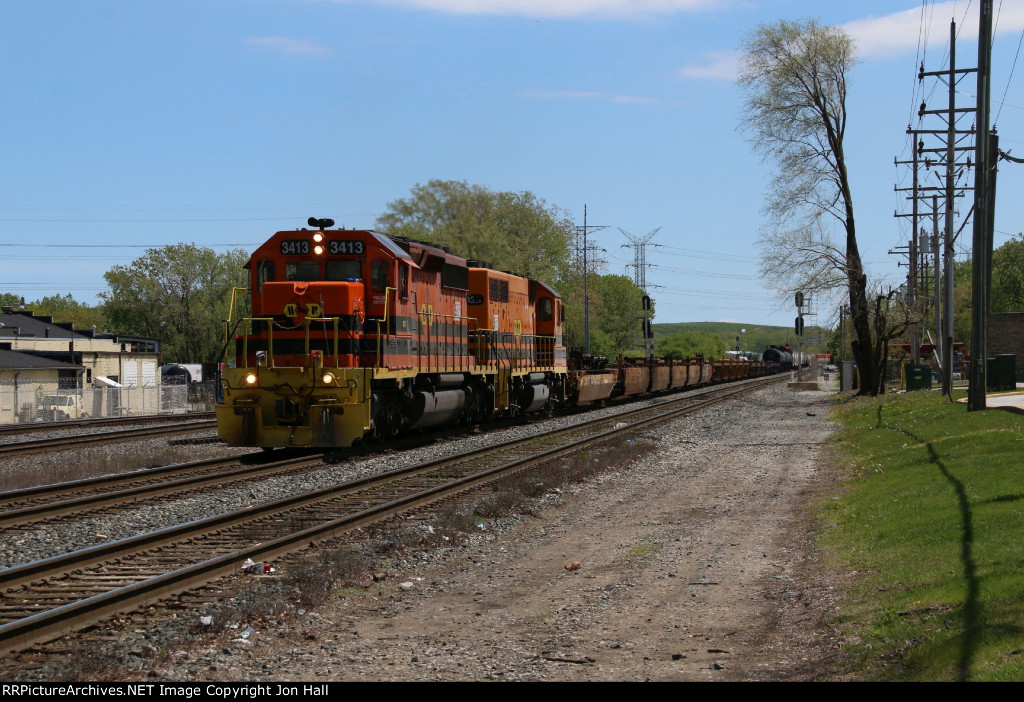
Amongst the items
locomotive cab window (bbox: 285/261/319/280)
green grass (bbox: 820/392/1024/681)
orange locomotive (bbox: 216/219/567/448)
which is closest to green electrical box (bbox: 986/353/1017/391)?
green grass (bbox: 820/392/1024/681)

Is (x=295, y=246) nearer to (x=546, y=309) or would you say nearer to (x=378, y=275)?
(x=378, y=275)

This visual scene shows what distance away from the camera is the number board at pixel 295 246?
18.1 m

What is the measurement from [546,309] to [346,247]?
1316 cm

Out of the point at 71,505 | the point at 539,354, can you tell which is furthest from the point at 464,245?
the point at 71,505

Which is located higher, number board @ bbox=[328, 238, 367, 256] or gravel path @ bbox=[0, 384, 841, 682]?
number board @ bbox=[328, 238, 367, 256]

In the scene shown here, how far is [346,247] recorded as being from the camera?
59.5 feet

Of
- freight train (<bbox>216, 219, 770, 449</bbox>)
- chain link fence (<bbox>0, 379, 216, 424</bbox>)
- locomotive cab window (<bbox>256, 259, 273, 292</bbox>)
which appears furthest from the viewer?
chain link fence (<bbox>0, 379, 216, 424</bbox>)

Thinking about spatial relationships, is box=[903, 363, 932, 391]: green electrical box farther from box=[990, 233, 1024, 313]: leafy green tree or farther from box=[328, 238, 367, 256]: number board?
box=[990, 233, 1024, 313]: leafy green tree

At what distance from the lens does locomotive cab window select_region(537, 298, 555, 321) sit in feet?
99.8

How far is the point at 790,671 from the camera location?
19.5 ft

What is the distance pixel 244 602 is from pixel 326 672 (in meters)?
1.90

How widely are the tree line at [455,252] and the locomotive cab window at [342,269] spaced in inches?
1260

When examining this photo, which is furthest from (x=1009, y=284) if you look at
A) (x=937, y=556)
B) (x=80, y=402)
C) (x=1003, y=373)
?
(x=937, y=556)

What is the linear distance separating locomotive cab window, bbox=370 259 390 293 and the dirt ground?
244 inches
